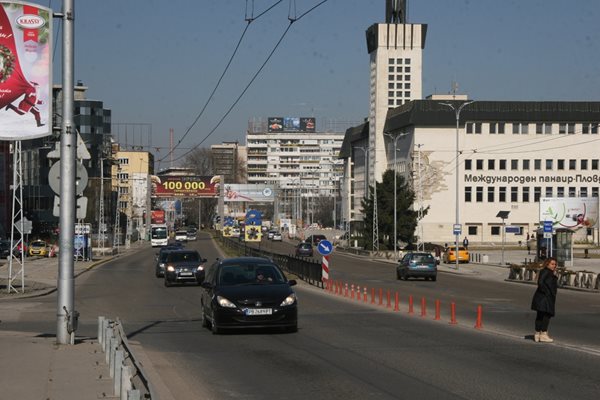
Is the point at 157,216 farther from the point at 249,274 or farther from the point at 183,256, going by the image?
the point at 249,274

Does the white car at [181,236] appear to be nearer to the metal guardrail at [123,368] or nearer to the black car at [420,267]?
the black car at [420,267]

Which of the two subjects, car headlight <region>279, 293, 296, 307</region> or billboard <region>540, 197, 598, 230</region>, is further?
billboard <region>540, 197, 598, 230</region>

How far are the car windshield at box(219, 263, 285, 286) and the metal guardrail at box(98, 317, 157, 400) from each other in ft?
12.9

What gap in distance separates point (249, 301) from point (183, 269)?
76.9 ft

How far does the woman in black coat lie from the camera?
57.8 ft

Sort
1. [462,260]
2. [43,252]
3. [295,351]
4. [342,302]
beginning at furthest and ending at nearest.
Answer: [43,252], [462,260], [342,302], [295,351]

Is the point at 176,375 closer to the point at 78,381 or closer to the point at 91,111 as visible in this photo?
the point at 78,381

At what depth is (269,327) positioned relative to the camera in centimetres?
1981

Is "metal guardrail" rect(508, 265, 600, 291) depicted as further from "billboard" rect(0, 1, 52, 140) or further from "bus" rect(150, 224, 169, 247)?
"bus" rect(150, 224, 169, 247)

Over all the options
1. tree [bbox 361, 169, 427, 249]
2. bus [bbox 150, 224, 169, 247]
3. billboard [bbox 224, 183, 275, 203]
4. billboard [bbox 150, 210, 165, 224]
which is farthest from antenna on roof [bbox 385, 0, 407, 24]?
bus [bbox 150, 224, 169, 247]

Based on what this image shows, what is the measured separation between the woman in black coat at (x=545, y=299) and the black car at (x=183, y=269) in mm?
25084

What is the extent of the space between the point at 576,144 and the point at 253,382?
370 feet

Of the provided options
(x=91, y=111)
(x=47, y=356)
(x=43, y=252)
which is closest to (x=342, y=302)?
(x=47, y=356)

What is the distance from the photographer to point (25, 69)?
15688 mm
